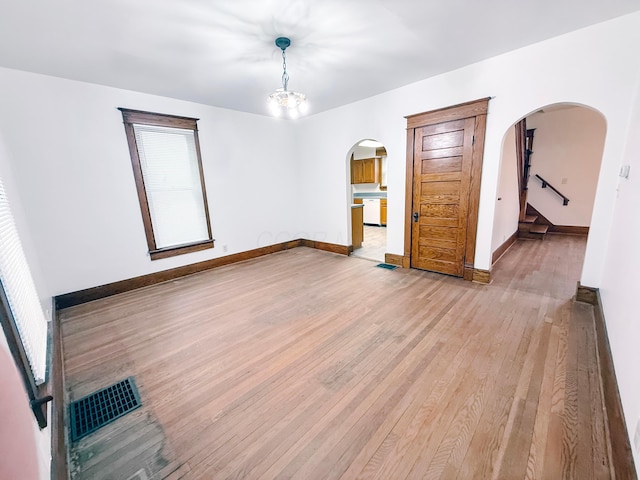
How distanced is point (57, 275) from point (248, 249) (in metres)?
2.66

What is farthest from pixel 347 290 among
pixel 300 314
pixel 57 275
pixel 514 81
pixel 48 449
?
pixel 57 275

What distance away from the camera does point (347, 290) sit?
3420 millimetres

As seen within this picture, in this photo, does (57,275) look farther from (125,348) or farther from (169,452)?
(169,452)

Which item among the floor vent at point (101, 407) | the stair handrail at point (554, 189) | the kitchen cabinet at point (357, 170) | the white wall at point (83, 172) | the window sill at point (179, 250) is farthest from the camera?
the kitchen cabinet at point (357, 170)

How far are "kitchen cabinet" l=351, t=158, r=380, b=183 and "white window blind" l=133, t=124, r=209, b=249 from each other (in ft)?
17.2

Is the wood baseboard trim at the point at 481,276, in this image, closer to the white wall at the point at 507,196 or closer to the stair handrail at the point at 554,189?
the white wall at the point at 507,196

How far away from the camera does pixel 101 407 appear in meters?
1.74

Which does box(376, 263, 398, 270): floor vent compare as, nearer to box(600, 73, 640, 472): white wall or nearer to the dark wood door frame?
the dark wood door frame

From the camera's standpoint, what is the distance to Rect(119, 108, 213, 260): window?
364 centimetres

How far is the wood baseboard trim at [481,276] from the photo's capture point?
3.44 m

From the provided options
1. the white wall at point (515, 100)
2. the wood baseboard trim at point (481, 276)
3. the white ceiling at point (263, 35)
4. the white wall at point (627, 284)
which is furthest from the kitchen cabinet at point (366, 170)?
the white wall at point (627, 284)

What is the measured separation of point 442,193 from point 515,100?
1272 millimetres

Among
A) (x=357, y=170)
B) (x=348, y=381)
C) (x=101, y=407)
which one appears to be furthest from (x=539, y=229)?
(x=101, y=407)

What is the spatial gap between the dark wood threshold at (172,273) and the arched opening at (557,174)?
3996mm
